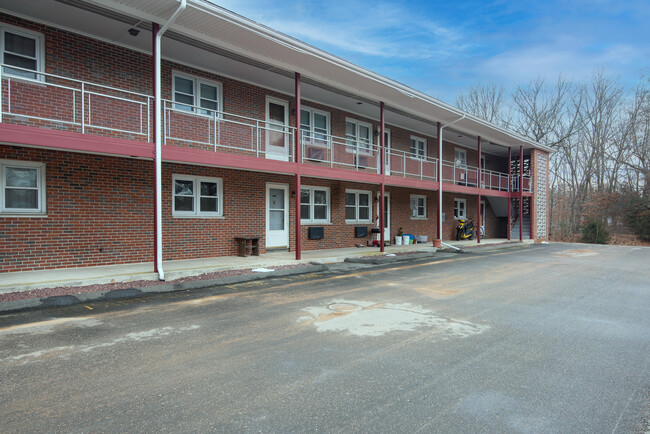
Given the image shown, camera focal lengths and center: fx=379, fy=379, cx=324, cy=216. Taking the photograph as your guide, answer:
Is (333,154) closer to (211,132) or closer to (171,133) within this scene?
(211,132)

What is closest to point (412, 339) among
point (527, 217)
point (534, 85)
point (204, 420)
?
point (204, 420)

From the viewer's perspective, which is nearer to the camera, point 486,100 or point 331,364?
point 331,364

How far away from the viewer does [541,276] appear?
364 inches

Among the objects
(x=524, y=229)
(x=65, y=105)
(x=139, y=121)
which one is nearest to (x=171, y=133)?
(x=139, y=121)

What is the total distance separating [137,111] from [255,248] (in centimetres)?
492

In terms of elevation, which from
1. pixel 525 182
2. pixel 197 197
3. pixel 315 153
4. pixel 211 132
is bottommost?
pixel 197 197

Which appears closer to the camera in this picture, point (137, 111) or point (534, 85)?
point (137, 111)

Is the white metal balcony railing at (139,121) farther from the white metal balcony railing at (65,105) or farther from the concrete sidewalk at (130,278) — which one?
the concrete sidewalk at (130,278)

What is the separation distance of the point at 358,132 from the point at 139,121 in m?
8.81

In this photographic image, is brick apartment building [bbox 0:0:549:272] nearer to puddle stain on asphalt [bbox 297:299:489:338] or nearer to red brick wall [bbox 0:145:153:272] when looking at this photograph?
red brick wall [bbox 0:145:153:272]

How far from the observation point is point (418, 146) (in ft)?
61.9

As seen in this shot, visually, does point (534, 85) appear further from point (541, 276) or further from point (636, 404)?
point (636, 404)

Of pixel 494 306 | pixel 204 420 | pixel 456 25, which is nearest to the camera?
pixel 204 420

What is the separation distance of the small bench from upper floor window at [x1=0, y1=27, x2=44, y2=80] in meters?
6.20
